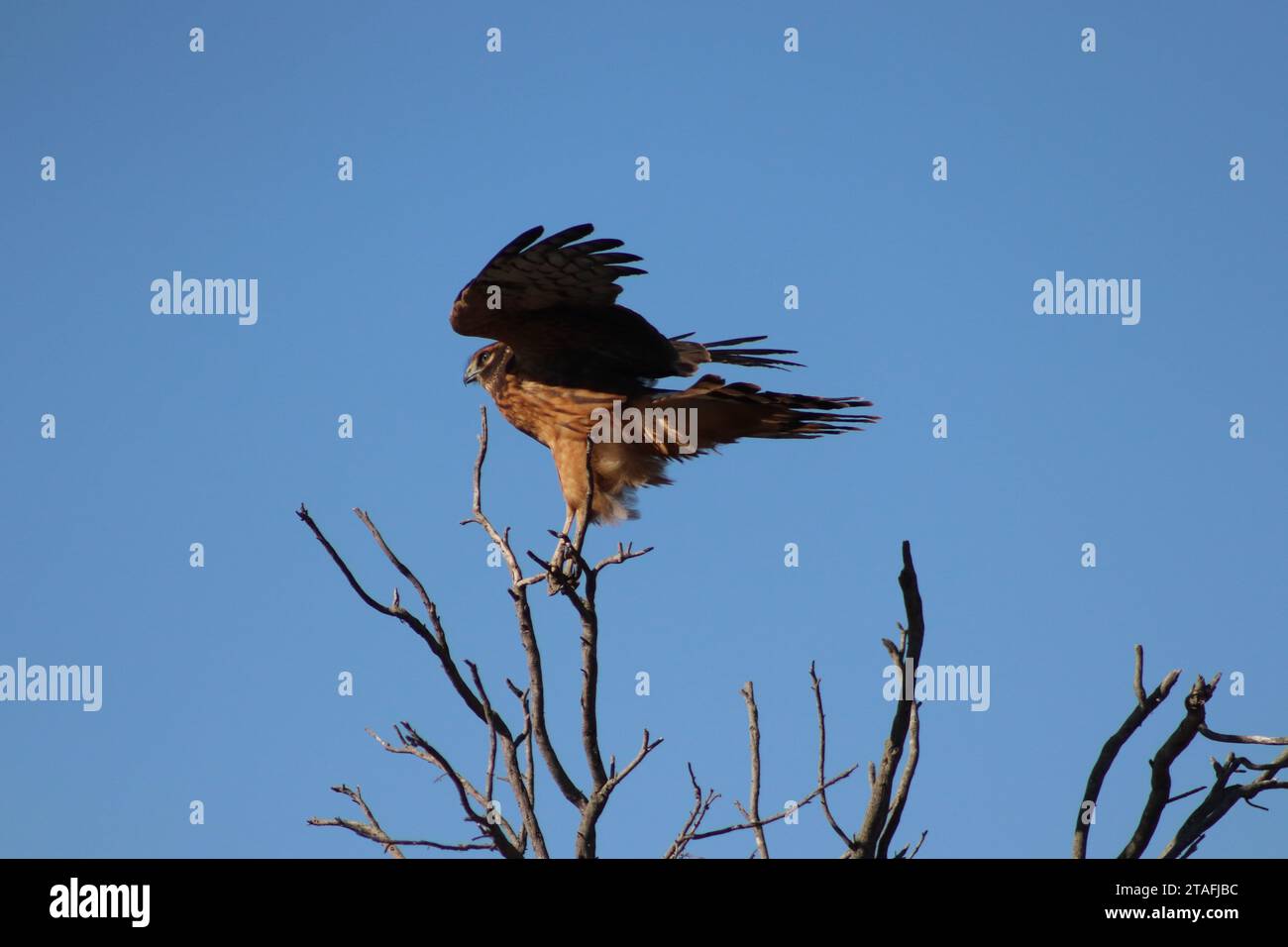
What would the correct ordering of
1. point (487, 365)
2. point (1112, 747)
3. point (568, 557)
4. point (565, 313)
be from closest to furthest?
point (1112, 747) → point (568, 557) → point (565, 313) → point (487, 365)

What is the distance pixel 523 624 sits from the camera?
13.3 ft

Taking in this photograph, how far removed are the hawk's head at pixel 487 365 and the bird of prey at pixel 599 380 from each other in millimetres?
10

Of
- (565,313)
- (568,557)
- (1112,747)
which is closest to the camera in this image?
(1112,747)

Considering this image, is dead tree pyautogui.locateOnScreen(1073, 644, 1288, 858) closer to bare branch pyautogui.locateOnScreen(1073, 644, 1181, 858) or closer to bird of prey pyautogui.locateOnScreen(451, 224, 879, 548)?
bare branch pyautogui.locateOnScreen(1073, 644, 1181, 858)

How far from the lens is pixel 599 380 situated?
23.7 feet

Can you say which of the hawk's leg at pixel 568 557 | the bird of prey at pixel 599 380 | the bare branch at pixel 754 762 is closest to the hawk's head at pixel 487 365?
the bird of prey at pixel 599 380

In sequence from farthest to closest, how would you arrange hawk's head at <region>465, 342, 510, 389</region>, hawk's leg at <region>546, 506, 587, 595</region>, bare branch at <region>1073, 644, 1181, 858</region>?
hawk's head at <region>465, 342, 510, 389</region>, hawk's leg at <region>546, 506, 587, 595</region>, bare branch at <region>1073, 644, 1181, 858</region>

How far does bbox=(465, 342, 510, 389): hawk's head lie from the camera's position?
777cm

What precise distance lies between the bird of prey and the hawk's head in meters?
0.01

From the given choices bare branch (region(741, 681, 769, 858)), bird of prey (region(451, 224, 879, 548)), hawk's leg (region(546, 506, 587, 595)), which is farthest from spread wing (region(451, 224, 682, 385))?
bare branch (region(741, 681, 769, 858))

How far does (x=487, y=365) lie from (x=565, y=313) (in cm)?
103

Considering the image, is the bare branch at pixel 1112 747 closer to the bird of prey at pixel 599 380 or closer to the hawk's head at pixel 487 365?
the bird of prey at pixel 599 380

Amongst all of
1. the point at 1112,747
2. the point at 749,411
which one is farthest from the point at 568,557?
the point at 1112,747

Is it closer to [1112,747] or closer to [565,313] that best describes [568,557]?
[565,313]
